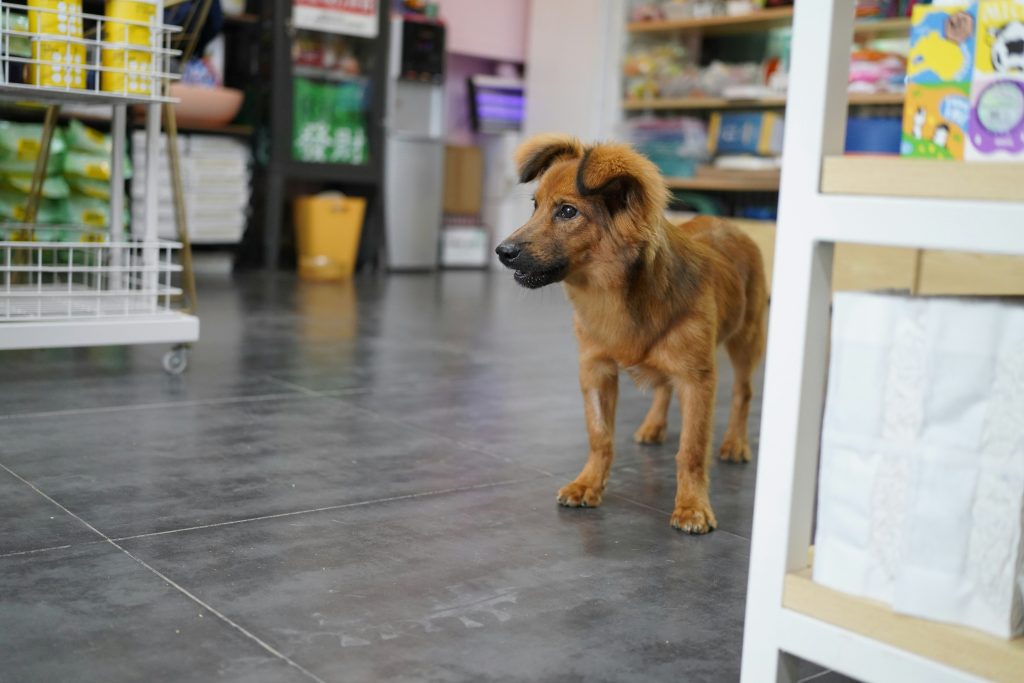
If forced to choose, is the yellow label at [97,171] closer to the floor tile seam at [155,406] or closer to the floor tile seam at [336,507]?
the floor tile seam at [155,406]

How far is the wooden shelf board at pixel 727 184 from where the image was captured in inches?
241

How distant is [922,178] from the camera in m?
0.92

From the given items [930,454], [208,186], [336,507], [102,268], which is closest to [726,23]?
[208,186]

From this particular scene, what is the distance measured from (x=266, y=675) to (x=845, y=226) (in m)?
0.84

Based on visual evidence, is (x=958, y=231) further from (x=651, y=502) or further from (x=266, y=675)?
(x=651, y=502)

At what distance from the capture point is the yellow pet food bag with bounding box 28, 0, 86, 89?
2.75m

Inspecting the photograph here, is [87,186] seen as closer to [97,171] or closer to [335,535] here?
[97,171]

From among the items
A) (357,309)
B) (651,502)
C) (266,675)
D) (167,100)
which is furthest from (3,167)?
(266,675)

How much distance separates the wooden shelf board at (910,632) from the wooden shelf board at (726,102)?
16.4 ft

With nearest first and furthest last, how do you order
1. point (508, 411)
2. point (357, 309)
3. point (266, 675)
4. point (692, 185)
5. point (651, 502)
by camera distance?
point (266, 675)
point (651, 502)
point (508, 411)
point (357, 309)
point (692, 185)

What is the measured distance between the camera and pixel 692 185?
6578 mm

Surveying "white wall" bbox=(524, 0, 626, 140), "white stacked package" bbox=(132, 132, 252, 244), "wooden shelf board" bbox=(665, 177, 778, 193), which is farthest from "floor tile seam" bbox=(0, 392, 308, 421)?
"white wall" bbox=(524, 0, 626, 140)

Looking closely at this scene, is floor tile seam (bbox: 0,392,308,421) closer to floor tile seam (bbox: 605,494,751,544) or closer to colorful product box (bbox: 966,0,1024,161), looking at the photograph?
floor tile seam (bbox: 605,494,751,544)

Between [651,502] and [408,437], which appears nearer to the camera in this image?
[651,502]
